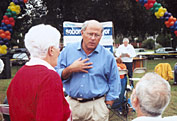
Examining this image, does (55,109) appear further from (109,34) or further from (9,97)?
(109,34)

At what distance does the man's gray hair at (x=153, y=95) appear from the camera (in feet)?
4.72

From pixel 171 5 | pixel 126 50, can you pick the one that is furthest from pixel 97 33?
pixel 171 5

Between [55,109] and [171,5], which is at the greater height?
[171,5]

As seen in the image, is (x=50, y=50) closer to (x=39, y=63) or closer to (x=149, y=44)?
(x=39, y=63)

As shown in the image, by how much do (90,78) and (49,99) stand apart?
3.60 ft

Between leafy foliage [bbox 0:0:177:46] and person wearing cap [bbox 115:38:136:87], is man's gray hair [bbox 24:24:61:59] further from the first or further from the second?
leafy foliage [bbox 0:0:177:46]

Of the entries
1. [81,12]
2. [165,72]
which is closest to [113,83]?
[165,72]

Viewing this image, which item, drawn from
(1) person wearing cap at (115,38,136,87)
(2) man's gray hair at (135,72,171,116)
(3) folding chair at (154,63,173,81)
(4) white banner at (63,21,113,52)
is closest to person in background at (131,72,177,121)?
(2) man's gray hair at (135,72,171,116)

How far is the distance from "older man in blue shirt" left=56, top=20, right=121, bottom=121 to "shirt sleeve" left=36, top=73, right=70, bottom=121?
3.15 feet

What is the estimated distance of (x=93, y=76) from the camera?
2619 mm

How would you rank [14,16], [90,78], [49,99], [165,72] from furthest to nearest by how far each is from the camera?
[14,16] < [165,72] < [90,78] < [49,99]

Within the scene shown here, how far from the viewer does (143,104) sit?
4.85 feet

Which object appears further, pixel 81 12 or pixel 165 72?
pixel 81 12

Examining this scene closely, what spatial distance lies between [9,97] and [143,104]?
103 cm
